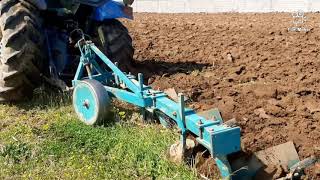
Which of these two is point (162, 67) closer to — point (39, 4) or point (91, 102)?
point (39, 4)

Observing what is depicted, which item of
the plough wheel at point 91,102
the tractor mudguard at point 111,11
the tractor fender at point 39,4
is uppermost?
the tractor fender at point 39,4

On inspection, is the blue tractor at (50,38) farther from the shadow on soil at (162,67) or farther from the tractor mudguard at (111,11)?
the shadow on soil at (162,67)

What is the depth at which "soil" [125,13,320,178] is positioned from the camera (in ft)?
13.4

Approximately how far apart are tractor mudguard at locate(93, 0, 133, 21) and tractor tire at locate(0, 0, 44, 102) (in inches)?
33.6

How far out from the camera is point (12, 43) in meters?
5.13

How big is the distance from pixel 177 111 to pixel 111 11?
2.63m

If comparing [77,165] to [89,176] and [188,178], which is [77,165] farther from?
Answer: [188,178]

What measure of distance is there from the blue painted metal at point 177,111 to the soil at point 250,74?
1.26 ft

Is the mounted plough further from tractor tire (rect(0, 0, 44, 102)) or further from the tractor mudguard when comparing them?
the tractor mudguard

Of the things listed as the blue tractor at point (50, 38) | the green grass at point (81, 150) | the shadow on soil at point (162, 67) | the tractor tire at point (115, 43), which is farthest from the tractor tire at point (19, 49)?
the shadow on soil at point (162, 67)

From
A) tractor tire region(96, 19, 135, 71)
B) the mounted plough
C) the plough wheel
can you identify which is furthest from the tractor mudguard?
the plough wheel

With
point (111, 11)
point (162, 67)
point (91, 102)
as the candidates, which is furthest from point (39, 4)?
point (162, 67)

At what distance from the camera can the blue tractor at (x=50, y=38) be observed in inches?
204

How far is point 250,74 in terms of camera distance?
6.11 meters
